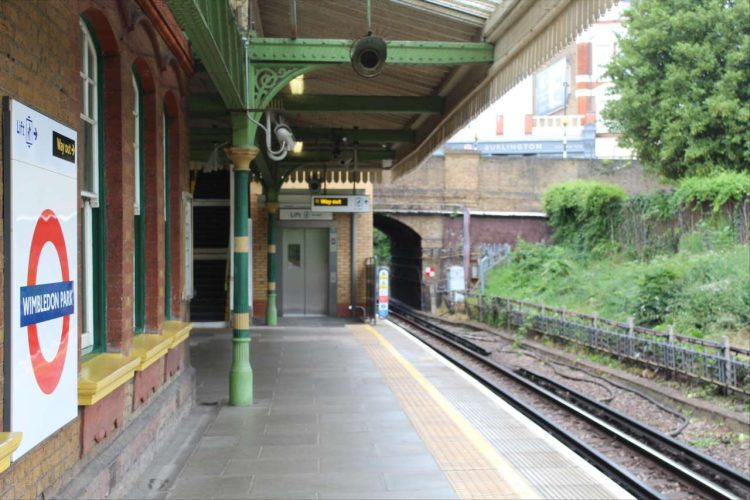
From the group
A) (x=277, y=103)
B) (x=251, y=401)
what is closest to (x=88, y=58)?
(x=251, y=401)

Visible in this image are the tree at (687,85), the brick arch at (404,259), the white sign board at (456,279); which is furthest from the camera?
the brick arch at (404,259)

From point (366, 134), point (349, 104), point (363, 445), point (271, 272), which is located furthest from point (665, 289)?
point (363, 445)

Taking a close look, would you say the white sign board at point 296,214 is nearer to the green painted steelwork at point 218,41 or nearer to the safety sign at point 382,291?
the safety sign at point 382,291

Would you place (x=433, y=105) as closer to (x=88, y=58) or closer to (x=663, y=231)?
(x=88, y=58)

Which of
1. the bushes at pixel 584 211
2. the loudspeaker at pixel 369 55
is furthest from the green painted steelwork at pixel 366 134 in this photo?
the bushes at pixel 584 211

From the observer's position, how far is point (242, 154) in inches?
299

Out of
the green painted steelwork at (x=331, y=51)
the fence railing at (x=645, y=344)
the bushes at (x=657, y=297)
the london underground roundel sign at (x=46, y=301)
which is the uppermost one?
the green painted steelwork at (x=331, y=51)

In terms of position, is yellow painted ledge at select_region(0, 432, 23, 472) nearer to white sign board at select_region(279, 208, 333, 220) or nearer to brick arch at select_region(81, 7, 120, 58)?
brick arch at select_region(81, 7, 120, 58)

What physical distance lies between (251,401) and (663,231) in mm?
15035

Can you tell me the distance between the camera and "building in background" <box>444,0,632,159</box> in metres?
40.4

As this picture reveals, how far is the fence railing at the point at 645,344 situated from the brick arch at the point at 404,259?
9.14m

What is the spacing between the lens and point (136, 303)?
599cm

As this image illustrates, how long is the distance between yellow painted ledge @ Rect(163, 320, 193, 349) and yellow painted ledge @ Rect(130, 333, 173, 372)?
169 millimetres

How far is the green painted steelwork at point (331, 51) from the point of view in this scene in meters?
7.14
